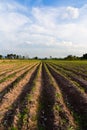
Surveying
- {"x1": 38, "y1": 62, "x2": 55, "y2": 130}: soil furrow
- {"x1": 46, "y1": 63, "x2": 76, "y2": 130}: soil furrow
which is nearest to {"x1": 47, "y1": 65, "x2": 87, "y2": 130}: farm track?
{"x1": 46, "y1": 63, "x2": 76, "y2": 130}: soil furrow

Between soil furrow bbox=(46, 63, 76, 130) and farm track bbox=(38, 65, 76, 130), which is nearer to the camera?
soil furrow bbox=(46, 63, 76, 130)

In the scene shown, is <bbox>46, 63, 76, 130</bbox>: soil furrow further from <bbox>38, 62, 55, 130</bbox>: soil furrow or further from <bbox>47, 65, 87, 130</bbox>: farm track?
<bbox>47, 65, 87, 130</bbox>: farm track

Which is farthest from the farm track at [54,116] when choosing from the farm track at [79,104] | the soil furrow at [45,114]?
the farm track at [79,104]

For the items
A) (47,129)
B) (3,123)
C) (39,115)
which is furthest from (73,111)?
(3,123)

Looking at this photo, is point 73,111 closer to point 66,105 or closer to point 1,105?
point 66,105

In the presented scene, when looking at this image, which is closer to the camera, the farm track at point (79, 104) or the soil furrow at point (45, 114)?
the soil furrow at point (45, 114)

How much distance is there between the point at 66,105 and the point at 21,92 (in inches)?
173

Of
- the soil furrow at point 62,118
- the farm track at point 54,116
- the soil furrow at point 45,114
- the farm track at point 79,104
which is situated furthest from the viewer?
the farm track at point 79,104

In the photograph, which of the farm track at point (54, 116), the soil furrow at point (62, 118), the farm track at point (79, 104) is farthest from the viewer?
the farm track at point (79, 104)

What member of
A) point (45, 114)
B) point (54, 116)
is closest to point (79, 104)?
point (45, 114)

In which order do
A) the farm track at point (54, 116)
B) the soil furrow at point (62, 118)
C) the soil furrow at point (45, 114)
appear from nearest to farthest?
the soil furrow at point (62, 118)
the farm track at point (54, 116)
the soil furrow at point (45, 114)

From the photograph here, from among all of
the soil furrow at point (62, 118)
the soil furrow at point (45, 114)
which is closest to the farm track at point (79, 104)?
the soil furrow at point (62, 118)

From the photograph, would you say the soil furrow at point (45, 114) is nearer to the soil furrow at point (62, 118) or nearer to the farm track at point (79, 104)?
the soil furrow at point (62, 118)

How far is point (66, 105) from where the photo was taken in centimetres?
1173
